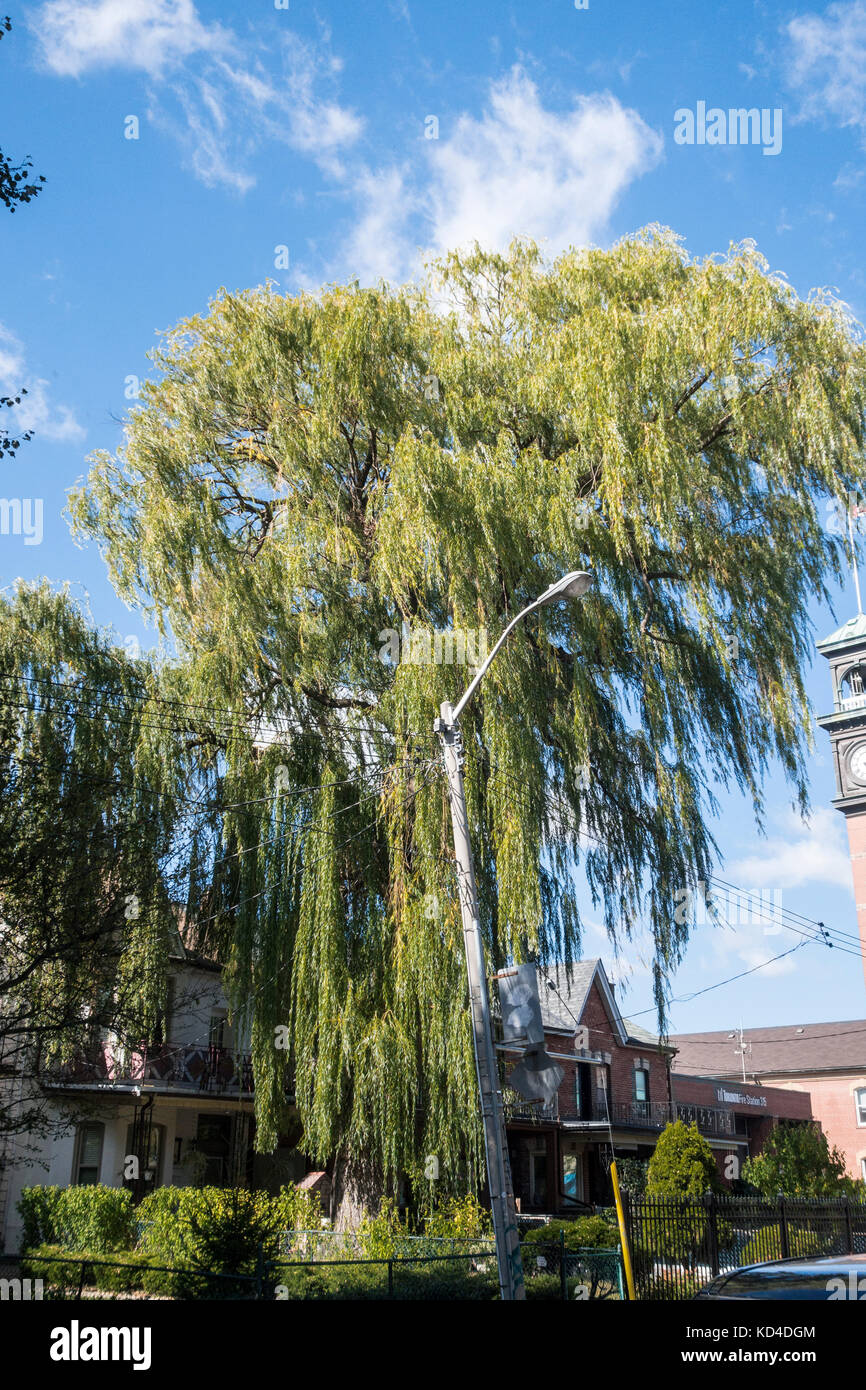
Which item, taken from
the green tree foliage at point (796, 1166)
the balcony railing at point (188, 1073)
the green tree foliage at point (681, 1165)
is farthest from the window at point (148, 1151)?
the green tree foliage at point (796, 1166)

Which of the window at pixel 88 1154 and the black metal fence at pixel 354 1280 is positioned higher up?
the window at pixel 88 1154

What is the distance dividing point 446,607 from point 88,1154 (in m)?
15.0

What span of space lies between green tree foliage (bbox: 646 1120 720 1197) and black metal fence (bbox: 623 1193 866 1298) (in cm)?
386

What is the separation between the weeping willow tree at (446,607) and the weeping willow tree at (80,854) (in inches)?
52.0

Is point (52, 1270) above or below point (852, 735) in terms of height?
below

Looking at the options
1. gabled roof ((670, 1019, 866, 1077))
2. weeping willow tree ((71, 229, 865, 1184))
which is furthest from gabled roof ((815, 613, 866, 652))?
weeping willow tree ((71, 229, 865, 1184))

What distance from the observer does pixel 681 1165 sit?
80.0 ft

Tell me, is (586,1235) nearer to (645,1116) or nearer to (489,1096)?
(489,1096)

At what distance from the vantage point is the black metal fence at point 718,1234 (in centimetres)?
1543

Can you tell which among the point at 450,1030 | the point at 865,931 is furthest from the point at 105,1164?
the point at 865,931

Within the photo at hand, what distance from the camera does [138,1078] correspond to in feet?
72.8

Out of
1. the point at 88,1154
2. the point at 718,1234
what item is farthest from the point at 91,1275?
the point at 718,1234

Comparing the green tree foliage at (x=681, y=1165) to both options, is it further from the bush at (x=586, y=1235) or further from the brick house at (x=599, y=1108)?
the brick house at (x=599, y=1108)
